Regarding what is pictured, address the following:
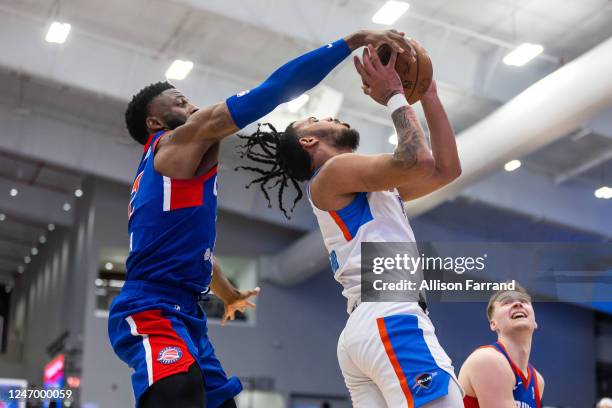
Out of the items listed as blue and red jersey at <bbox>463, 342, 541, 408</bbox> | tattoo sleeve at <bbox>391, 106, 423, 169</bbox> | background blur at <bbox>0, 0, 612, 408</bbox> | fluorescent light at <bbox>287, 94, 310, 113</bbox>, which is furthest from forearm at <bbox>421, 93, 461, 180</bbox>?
fluorescent light at <bbox>287, 94, 310, 113</bbox>

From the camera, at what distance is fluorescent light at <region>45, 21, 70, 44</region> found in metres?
12.1

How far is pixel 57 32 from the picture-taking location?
479 inches

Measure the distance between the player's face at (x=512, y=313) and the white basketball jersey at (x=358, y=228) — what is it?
0.99 m

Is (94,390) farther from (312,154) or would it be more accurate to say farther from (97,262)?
(312,154)

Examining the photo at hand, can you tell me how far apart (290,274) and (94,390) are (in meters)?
4.82

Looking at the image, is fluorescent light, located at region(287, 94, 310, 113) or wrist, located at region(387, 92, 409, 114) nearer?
wrist, located at region(387, 92, 409, 114)

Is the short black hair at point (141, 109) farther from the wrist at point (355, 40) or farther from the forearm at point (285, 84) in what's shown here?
the wrist at point (355, 40)

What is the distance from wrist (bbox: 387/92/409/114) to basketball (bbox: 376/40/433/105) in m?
0.23

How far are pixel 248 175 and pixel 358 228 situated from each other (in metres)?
15.2

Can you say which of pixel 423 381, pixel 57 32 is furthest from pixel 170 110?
pixel 57 32

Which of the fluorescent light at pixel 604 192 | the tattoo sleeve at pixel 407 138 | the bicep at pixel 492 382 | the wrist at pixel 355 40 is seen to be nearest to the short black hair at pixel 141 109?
the wrist at pixel 355 40

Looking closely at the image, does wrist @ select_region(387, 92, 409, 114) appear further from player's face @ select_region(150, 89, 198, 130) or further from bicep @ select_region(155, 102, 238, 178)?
player's face @ select_region(150, 89, 198, 130)

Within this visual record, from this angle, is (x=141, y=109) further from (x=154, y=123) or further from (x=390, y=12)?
(x=390, y=12)

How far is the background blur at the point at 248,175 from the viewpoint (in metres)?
11.7
